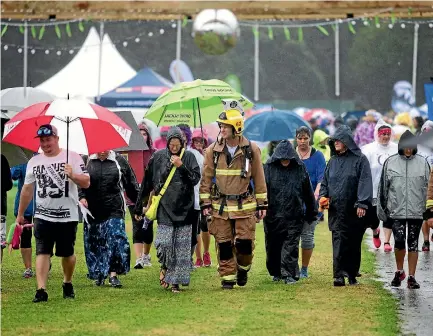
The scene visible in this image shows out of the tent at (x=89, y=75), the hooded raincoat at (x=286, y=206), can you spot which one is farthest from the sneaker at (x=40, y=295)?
the tent at (x=89, y=75)

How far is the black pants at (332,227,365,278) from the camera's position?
1340cm

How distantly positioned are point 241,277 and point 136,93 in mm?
21861

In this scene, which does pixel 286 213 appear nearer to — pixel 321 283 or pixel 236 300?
pixel 321 283

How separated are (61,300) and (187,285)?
67.2 inches

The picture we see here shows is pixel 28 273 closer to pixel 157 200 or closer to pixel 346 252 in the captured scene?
pixel 157 200

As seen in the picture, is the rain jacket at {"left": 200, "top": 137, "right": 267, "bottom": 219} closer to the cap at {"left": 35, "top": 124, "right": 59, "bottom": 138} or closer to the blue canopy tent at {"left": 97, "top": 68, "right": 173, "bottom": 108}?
the cap at {"left": 35, "top": 124, "right": 59, "bottom": 138}

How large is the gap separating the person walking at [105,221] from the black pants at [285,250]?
1.68 meters

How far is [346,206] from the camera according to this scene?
13.4 meters

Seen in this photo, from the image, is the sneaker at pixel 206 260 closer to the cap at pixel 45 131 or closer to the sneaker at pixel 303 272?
the sneaker at pixel 303 272

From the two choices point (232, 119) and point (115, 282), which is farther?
point (115, 282)

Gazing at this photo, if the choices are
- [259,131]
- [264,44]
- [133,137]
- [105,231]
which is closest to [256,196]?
[105,231]

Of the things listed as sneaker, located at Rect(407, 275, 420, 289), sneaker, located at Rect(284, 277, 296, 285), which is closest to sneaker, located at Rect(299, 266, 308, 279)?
sneaker, located at Rect(284, 277, 296, 285)

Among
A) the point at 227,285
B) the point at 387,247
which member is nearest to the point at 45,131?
the point at 227,285

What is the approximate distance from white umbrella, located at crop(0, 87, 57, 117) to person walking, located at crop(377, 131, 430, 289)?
417 cm
